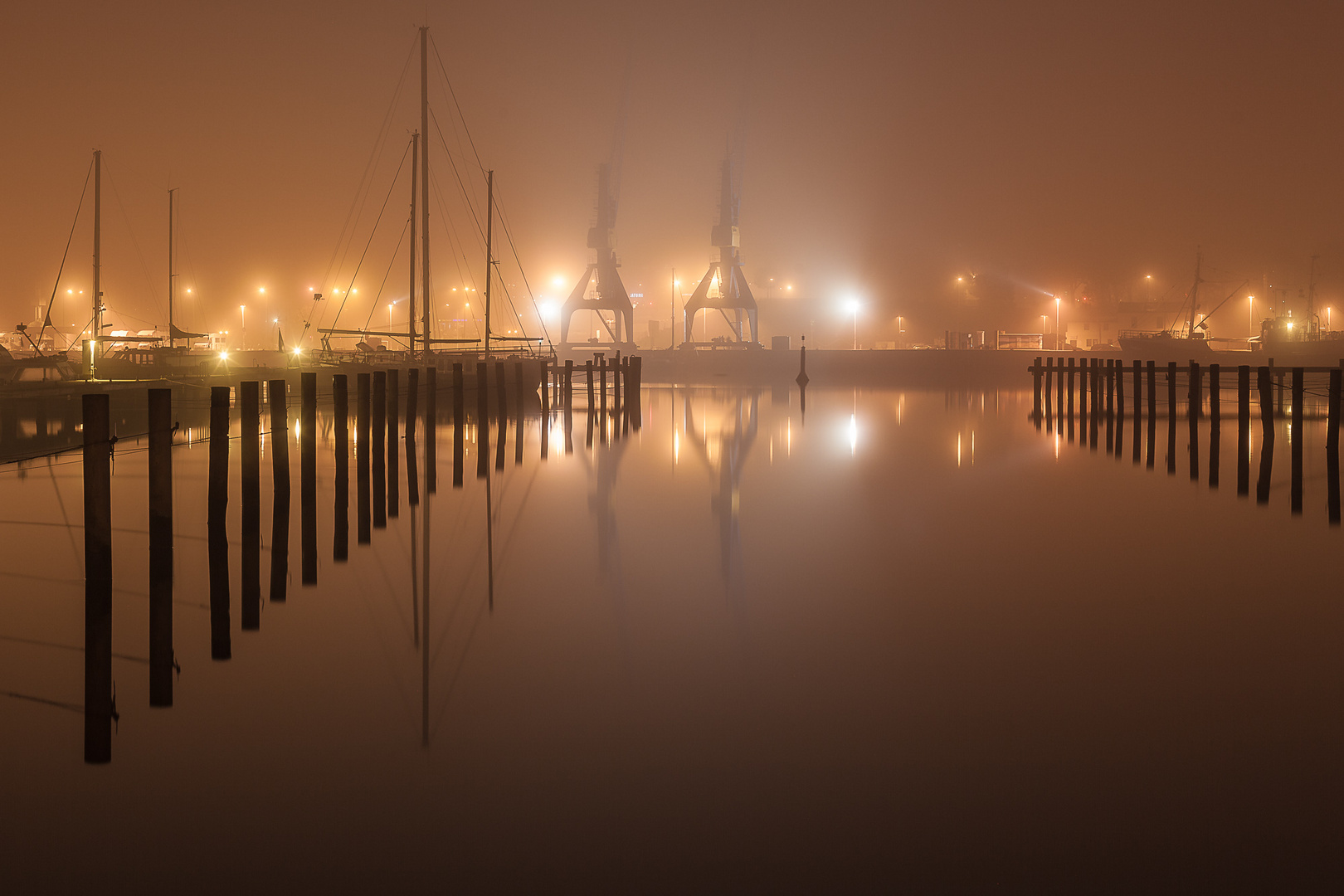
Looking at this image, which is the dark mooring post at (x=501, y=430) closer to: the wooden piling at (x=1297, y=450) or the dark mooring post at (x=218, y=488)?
the dark mooring post at (x=218, y=488)

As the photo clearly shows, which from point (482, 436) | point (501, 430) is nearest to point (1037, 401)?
point (501, 430)

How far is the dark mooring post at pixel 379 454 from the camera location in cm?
1254

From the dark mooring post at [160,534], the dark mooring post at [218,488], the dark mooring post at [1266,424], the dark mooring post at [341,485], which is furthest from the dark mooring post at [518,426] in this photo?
the dark mooring post at [160,534]

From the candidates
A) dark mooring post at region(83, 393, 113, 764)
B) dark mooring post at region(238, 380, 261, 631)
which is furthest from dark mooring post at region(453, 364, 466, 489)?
dark mooring post at region(83, 393, 113, 764)

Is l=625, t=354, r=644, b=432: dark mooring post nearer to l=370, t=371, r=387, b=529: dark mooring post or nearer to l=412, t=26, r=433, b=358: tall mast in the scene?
l=412, t=26, r=433, b=358: tall mast

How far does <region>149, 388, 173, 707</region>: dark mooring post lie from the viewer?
6469mm

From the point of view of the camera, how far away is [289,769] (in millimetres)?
5113

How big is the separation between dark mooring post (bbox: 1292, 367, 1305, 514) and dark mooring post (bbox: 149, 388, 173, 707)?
12.4 metres

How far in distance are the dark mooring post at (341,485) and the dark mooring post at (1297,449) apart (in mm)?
10943

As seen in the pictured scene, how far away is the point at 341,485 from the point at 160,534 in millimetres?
5675

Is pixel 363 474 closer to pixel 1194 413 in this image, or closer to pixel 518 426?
pixel 518 426

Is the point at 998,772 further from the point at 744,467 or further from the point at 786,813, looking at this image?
the point at 744,467

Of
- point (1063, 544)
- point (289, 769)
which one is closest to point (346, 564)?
point (289, 769)

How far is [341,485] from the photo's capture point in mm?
12664
